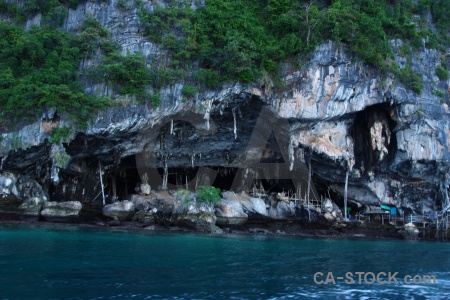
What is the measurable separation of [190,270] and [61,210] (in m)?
13.0

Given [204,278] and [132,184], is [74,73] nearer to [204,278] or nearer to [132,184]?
[132,184]

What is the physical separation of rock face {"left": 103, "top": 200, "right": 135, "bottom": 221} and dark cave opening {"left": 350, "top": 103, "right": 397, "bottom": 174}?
511 inches

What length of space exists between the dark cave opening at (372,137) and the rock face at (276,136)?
0.06 meters

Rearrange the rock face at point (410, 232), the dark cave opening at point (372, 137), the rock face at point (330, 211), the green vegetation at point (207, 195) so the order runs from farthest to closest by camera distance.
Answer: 1. the rock face at point (330, 211)
2. the dark cave opening at point (372, 137)
3. the rock face at point (410, 232)
4. the green vegetation at point (207, 195)

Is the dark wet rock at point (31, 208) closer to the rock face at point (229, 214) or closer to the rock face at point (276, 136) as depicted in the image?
the rock face at point (276, 136)

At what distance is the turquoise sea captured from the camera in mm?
6180

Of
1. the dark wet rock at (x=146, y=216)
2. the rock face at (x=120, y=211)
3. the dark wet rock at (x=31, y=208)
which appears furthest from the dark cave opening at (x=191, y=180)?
the dark wet rock at (x=31, y=208)

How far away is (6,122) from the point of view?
17719 mm

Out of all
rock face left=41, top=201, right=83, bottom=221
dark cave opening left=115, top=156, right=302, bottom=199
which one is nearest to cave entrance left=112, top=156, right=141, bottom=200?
dark cave opening left=115, top=156, right=302, bottom=199

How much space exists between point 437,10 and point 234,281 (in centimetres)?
2568

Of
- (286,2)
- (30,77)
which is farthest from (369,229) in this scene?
(30,77)

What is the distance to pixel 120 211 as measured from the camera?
64.4 feet

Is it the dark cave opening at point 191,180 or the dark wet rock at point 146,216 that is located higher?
the dark cave opening at point 191,180

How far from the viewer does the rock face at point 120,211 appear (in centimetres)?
1950
